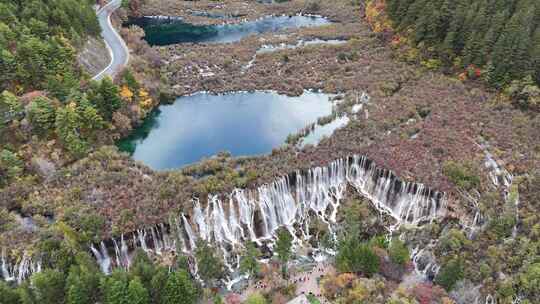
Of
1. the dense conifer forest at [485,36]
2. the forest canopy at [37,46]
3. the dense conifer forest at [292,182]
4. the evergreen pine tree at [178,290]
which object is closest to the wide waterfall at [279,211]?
the dense conifer forest at [292,182]

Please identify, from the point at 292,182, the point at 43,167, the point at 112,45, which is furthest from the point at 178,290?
the point at 112,45

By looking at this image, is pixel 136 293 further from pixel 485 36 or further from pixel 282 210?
pixel 485 36

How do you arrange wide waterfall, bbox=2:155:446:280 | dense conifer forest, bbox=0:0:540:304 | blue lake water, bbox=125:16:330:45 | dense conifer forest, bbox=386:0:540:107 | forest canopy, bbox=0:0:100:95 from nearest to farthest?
dense conifer forest, bbox=0:0:540:304 → wide waterfall, bbox=2:155:446:280 → forest canopy, bbox=0:0:100:95 → dense conifer forest, bbox=386:0:540:107 → blue lake water, bbox=125:16:330:45

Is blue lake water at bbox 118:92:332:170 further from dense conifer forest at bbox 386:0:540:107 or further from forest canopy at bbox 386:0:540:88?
forest canopy at bbox 386:0:540:88

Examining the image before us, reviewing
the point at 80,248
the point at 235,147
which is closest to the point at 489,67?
the point at 235,147

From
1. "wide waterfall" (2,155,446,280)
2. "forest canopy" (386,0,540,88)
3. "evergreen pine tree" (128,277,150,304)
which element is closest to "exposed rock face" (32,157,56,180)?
"wide waterfall" (2,155,446,280)

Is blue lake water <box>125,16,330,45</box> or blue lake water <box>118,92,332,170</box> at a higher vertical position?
blue lake water <box>125,16,330,45</box>

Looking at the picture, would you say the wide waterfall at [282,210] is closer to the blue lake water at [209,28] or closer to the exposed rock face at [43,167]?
the exposed rock face at [43,167]
